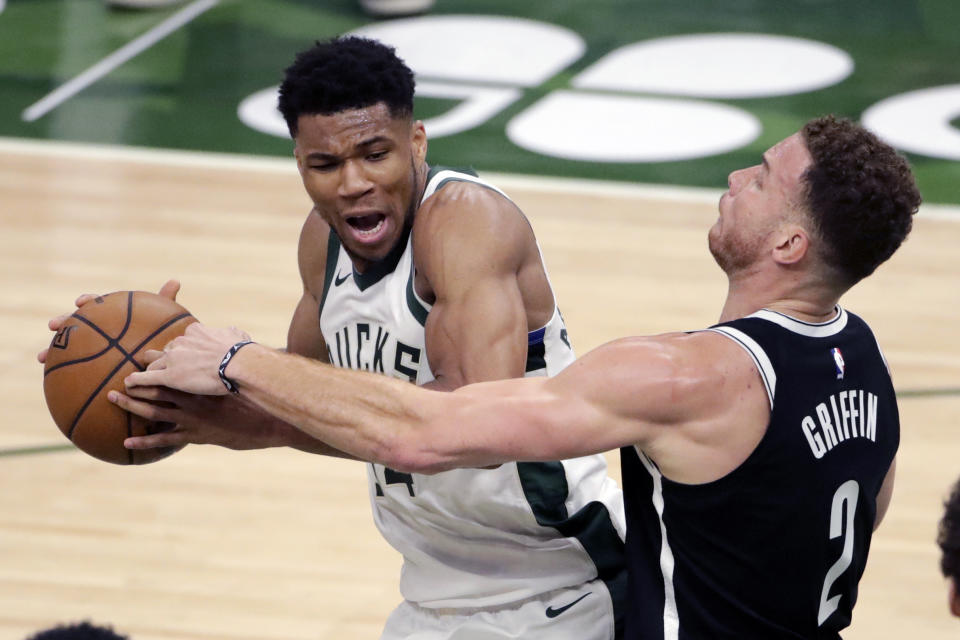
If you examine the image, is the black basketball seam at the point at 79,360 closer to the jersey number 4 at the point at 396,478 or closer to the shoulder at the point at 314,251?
the shoulder at the point at 314,251

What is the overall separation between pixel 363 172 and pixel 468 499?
88 cm

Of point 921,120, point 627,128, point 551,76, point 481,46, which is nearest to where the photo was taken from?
point 921,120

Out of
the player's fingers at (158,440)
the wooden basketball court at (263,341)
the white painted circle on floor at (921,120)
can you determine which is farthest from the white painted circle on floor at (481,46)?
the player's fingers at (158,440)

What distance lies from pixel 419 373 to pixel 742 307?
0.88 meters

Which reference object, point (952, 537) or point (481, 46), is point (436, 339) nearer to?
Result: point (952, 537)

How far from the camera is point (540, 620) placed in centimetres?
395

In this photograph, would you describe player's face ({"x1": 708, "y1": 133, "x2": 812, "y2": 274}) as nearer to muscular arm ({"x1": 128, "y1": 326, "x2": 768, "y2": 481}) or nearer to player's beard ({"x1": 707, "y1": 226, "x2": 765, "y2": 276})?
player's beard ({"x1": 707, "y1": 226, "x2": 765, "y2": 276})

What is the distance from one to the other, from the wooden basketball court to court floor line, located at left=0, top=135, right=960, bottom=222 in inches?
0.9

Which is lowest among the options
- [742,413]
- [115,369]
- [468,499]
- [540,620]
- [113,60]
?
[113,60]

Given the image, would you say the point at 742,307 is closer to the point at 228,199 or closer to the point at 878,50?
the point at 228,199

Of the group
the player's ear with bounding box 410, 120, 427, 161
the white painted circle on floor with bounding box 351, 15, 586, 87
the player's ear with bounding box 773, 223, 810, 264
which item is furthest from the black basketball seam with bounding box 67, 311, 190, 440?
the white painted circle on floor with bounding box 351, 15, 586, 87

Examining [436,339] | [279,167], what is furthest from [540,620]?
[279,167]

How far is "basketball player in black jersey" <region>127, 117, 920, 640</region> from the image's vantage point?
3.11m

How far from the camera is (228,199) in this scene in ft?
31.4
